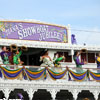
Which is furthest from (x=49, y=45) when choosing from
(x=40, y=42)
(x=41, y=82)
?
(x=41, y=82)

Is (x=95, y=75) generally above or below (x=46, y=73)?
below

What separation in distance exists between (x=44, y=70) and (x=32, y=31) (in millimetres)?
5292

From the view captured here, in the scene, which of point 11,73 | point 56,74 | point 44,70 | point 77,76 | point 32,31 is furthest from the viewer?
point 32,31

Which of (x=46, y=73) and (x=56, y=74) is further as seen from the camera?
(x=56, y=74)

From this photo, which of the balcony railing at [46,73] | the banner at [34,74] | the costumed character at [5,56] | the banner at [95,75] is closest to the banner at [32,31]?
the costumed character at [5,56]

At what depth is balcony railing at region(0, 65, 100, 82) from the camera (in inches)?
755

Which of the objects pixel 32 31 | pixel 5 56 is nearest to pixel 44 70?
pixel 5 56

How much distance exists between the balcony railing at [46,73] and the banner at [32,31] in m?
4.63

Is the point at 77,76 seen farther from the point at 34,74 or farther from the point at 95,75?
the point at 34,74

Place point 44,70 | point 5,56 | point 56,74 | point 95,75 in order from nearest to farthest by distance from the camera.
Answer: point 5,56 → point 44,70 → point 56,74 → point 95,75

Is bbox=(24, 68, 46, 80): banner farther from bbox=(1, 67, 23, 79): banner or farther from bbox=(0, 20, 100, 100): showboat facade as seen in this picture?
bbox=(1, 67, 23, 79): banner

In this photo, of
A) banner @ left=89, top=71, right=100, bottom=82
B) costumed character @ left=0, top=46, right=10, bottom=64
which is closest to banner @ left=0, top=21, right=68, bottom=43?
costumed character @ left=0, top=46, right=10, bottom=64

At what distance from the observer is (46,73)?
20250mm

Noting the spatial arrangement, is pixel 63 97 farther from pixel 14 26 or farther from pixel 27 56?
pixel 14 26
